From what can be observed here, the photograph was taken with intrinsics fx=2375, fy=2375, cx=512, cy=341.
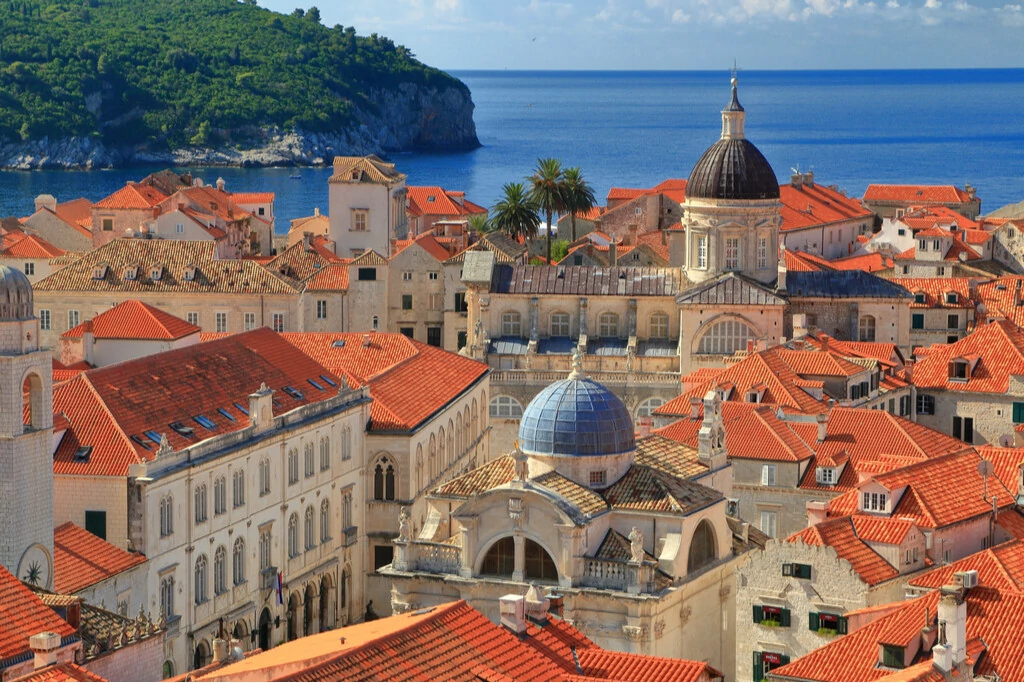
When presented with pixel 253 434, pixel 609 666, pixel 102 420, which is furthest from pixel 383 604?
pixel 609 666

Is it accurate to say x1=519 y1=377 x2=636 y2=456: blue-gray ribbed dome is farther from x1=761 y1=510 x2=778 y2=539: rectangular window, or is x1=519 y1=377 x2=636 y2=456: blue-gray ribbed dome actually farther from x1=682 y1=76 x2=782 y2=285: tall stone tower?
x1=682 y1=76 x2=782 y2=285: tall stone tower

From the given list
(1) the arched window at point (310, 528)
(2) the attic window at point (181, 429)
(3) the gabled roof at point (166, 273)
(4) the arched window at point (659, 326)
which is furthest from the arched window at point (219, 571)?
(3) the gabled roof at point (166, 273)

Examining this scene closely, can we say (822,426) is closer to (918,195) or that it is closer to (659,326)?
(659,326)

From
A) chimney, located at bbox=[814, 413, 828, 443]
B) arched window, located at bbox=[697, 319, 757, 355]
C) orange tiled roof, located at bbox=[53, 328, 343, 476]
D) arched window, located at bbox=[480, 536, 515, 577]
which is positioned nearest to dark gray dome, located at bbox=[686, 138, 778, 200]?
arched window, located at bbox=[697, 319, 757, 355]

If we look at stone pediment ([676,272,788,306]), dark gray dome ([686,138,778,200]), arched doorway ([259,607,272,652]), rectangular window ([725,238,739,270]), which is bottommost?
arched doorway ([259,607,272,652])

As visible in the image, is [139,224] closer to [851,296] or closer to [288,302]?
[288,302]

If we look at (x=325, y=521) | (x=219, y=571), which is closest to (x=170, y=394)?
(x=219, y=571)

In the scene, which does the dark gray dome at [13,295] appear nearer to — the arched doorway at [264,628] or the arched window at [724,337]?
the arched doorway at [264,628]
